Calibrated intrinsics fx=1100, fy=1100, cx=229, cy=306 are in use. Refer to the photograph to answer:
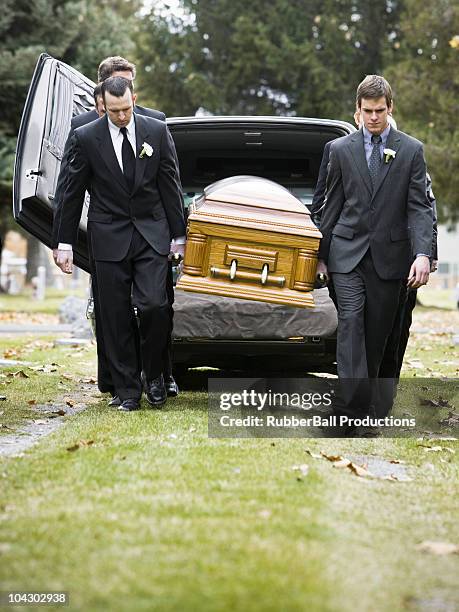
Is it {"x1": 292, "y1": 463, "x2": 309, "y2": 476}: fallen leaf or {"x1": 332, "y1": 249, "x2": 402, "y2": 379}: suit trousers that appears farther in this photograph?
{"x1": 332, "y1": 249, "x2": 402, "y2": 379}: suit trousers

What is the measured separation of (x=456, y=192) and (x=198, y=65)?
10.2 meters

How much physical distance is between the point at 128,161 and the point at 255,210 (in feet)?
2.99

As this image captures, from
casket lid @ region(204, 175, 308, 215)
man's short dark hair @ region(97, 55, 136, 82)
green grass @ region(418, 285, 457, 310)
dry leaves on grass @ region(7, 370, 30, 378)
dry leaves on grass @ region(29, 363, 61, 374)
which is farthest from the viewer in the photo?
green grass @ region(418, 285, 457, 310)

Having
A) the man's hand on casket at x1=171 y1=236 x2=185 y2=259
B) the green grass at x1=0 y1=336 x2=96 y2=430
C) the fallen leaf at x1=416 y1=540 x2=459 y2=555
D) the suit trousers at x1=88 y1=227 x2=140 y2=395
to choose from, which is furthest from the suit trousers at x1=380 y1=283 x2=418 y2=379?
the fallen leaf at x1=416 y1=540 x2=459 y2=555

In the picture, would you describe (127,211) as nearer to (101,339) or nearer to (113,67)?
(101,339)

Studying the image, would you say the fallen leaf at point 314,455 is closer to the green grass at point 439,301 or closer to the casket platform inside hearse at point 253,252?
the casket platform inside hearse at point 253,252

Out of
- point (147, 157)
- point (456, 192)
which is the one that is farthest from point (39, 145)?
point (456, 192)

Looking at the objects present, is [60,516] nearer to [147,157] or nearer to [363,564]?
[363,564]

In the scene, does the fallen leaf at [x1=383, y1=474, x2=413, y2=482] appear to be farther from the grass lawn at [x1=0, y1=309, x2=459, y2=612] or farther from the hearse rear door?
the hearse rear door

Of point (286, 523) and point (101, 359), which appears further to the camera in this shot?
point (101, 359)

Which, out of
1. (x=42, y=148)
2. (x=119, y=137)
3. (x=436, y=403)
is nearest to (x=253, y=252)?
(x=119, y=137)

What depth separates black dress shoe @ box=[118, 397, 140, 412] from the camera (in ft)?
22.4

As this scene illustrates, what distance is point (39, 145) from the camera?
7.17 meters

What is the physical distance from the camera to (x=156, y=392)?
6949 mm
